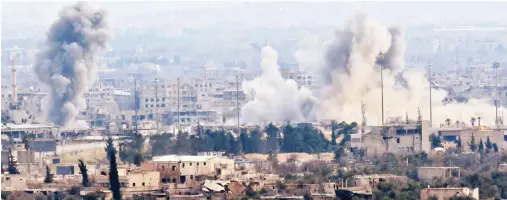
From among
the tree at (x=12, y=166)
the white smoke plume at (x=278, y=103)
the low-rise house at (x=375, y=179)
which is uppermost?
the white smoke plume at (x=278, y=103)

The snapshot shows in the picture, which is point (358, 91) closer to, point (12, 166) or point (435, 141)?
point (435, 141)

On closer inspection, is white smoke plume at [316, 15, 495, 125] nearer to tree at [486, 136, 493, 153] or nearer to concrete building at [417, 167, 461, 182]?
tree at [486, 136, 493, 153]

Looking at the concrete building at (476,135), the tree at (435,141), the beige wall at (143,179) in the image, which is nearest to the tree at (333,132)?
the tree at (435,141)

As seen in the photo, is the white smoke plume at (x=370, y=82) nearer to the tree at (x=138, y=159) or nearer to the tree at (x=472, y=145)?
the tree at (x=472, y=145)

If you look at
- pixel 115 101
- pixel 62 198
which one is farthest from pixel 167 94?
pixel 62 198

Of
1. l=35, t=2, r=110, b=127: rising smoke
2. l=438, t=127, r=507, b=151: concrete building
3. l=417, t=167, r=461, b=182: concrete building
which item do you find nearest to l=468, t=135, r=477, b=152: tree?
l=438, t=127, r=507, b=151: concrete building

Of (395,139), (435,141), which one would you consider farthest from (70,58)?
(395,139)
